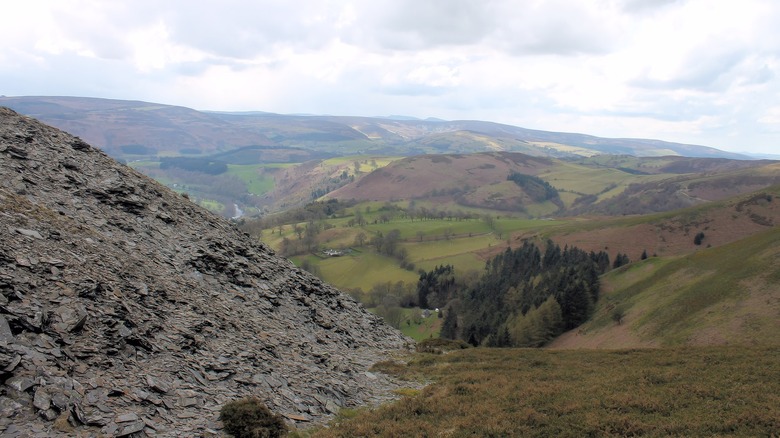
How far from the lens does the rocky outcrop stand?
18.1 metres

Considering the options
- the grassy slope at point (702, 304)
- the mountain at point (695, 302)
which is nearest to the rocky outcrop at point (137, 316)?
the mountain at point (695, 302)

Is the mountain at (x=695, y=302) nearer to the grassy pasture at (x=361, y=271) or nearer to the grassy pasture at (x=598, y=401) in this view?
the grassy pasture at (x=598, y=401)

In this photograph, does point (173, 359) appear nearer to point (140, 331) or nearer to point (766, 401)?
point (140, 331)

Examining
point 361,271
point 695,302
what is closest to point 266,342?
point 695,302

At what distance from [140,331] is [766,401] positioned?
34094 mm

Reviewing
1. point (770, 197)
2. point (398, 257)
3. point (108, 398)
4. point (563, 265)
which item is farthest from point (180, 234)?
point (770, 197)

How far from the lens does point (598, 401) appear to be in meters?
24.8

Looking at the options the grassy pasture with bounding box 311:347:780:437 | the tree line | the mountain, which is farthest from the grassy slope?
the grassy pasture with bounding box 311:347:780:437

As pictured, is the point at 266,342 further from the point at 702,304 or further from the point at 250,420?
the point at 702,304

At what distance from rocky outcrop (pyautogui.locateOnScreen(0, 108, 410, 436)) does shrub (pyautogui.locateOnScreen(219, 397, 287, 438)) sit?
0.73 m

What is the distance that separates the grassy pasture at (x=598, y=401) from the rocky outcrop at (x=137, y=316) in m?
5.02

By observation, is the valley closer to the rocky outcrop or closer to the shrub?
the rocky outcrop

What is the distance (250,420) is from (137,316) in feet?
34.6

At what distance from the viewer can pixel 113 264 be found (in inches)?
1146
